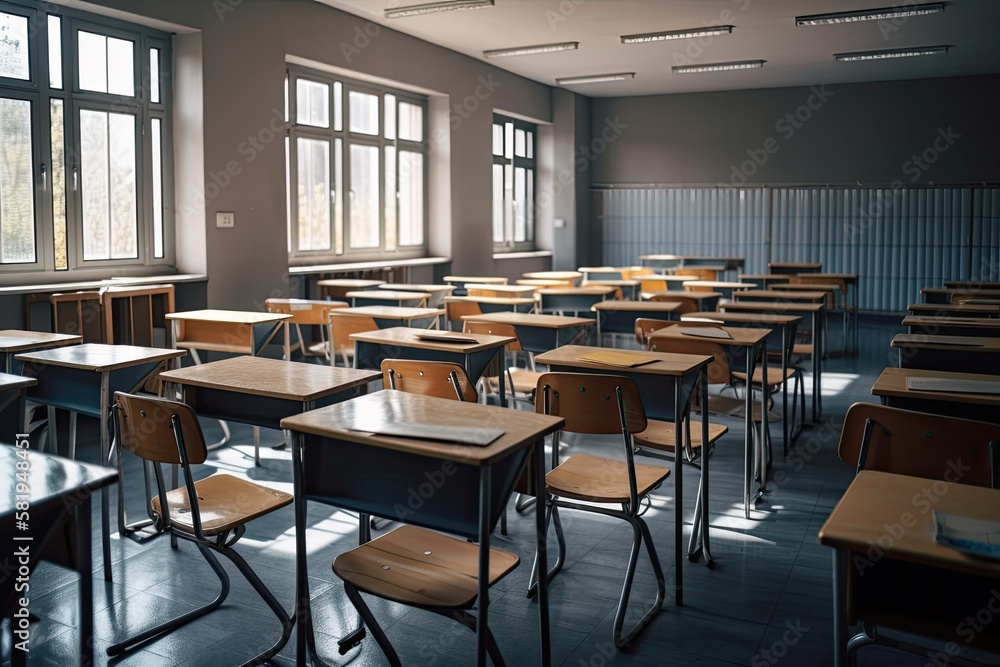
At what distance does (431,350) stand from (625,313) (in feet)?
7.16

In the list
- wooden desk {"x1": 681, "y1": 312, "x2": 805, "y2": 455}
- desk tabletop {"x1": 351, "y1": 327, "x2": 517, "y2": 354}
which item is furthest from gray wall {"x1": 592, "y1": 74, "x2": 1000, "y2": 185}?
desk tabletop {"x1": 351, "y1": 327, "x2": 517, "y2": 354}

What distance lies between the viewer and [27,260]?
552 centimetres

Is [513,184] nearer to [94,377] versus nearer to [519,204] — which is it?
[519,204]

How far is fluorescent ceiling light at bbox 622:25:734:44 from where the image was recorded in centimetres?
839

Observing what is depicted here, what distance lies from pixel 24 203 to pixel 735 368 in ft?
14.9

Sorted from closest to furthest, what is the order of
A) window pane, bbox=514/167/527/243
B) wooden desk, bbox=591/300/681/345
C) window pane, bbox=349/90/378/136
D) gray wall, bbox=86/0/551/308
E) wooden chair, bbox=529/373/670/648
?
wooden chair, bbox=529/373/670/648, wooden desk, bbox=591/300/681/345, gray wall, bbox=86/0/551/308, window pane, bbox=349/90/378/136, window pane, bbox=514/167/527/243

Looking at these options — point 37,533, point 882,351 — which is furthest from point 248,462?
point 882,351

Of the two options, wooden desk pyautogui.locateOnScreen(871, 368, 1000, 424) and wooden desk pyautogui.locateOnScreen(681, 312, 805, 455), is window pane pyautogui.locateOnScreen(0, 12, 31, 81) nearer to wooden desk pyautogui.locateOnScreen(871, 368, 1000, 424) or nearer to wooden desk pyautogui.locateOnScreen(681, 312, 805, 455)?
wooden desk pyautogui.locateOnScreen(681, 312, 805, 455)

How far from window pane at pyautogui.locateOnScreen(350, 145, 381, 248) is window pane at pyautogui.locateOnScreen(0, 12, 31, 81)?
355cm

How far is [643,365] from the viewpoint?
9.89 ft

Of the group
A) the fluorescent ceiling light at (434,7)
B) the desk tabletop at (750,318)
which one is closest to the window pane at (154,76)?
the fluorescent ceiling light at (434,7)

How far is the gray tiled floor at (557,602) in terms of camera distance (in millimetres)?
2541

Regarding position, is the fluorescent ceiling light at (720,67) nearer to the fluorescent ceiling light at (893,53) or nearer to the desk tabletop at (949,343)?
the fluorescent ceiling light at (893,53)

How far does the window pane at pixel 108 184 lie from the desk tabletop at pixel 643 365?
161 inches
